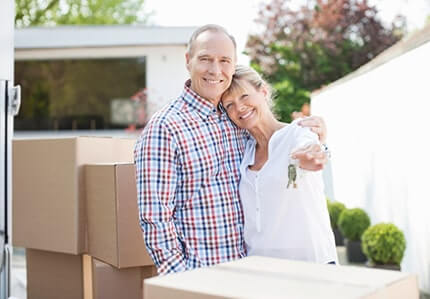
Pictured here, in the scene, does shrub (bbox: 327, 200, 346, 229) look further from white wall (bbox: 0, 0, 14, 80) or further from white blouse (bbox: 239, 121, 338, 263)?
white blouse (bbox: 239, 121, 338, 263)

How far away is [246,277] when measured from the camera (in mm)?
1279

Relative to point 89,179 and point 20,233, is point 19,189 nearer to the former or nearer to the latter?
point 20,233

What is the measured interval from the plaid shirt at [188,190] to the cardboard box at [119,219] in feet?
1.18

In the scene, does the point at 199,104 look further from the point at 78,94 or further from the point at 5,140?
the point at 78,94

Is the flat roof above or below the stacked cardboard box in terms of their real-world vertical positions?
above

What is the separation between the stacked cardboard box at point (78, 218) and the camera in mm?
2152

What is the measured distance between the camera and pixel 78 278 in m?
2.42

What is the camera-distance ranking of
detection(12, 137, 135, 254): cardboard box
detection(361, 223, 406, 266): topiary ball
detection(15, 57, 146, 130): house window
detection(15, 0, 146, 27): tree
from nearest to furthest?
detection(12, 137, 135, 254): cardboard box
detection(361, 223, 406, 266): topiary ball
detection(15, 57, 146, 130): house window
detection(15, 0, 146, 27): tree

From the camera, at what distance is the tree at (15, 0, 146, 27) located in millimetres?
21688

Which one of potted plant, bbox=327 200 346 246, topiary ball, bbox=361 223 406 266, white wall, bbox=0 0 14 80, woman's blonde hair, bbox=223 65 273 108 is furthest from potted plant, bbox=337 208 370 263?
woman's blonde hair, bbox=223 65 273 108

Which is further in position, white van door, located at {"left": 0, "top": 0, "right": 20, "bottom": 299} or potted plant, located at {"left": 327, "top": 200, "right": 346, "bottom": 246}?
potted plant, located at {"left": 327, "top": 200, "right": 346, "bottom": 246}

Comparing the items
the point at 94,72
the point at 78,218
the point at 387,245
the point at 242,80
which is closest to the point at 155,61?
the point at 94,72

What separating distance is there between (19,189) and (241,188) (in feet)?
3.78

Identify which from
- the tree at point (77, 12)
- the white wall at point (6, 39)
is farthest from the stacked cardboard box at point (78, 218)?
the tree at point (77, 12)
